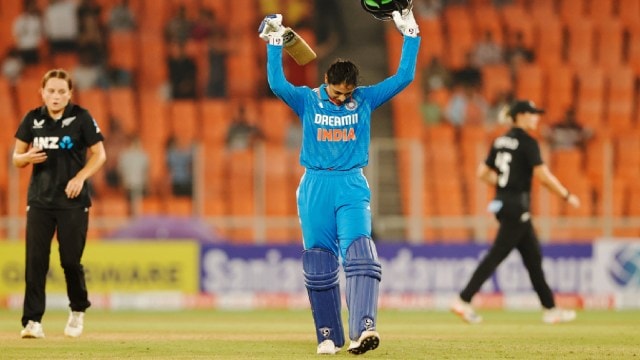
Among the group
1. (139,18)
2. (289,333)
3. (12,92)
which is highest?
(139,18)

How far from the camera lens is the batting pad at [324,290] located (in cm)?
923

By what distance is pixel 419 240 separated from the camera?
18172mm

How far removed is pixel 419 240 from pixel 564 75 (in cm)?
546

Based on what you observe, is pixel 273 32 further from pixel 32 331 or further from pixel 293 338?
pixel 32 331

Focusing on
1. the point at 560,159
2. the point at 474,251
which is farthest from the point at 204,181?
the point at 560,159

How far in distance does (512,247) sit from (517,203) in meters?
0.45

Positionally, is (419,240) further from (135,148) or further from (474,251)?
(135,148)

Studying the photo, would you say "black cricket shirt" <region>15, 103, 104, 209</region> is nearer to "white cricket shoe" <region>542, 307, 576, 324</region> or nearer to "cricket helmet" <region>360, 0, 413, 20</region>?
"cricket helmet" <region>360, 0, 413, 20</region>

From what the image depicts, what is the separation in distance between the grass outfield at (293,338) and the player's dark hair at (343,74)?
1.88 m

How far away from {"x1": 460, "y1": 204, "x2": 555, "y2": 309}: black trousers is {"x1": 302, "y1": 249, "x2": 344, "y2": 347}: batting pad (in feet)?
14.6

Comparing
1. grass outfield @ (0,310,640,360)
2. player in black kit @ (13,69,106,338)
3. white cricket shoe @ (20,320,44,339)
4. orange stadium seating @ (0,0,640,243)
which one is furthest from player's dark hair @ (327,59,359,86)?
orange stadium seating @ (0,0,640,243)

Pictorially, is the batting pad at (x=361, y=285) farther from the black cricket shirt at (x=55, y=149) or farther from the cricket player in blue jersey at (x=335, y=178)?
the black cricket shirt at (x=55, y=149)

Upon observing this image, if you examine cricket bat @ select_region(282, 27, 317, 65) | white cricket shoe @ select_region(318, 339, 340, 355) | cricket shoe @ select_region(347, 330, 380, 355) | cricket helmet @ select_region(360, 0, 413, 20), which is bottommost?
white cricket shoe @ select_region(318, 339, 340, 355)

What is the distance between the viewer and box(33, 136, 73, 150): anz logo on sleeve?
34.6 feet
